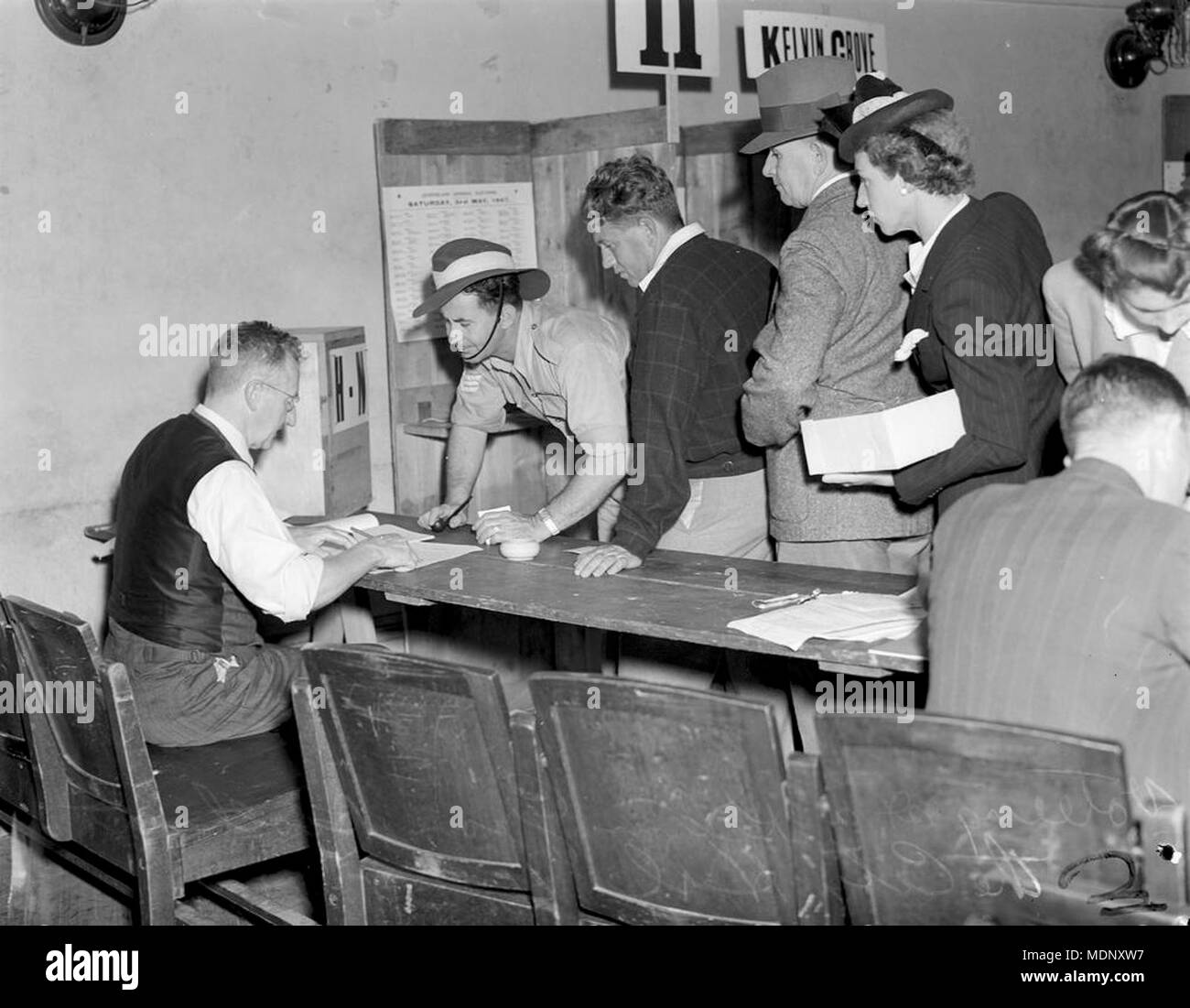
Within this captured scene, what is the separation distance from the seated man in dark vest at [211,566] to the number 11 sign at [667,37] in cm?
278

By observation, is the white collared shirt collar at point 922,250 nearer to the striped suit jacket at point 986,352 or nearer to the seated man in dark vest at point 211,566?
the striped suit jacket at point 986,352

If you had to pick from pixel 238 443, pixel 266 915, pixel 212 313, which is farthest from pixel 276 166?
pixel 266 915

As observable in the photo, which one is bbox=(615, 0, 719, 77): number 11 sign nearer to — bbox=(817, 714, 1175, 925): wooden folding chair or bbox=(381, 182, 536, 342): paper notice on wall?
bbox=(381, 182, 536, 342): paper notice on wall

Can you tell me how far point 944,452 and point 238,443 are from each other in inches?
66.3

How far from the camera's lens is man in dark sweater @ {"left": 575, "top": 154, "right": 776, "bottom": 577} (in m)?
3.78

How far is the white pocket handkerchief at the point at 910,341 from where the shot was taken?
3.35 meters

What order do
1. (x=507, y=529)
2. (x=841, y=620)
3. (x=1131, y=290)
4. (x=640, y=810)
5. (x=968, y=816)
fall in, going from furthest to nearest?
(x=507, y=529) < (x=841, y=620) < (x=1131, y=290) < (x=640, y=810) < (x=968, y=816)

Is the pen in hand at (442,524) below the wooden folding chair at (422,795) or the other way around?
the other way around

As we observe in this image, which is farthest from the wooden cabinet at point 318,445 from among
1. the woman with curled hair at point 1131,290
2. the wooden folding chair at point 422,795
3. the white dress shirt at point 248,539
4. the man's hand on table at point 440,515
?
the woman with curled hair at point 1131,290

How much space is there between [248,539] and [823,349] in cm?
145

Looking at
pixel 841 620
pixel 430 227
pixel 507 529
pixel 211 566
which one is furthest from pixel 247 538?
pixel 430 227

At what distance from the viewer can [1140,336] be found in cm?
305

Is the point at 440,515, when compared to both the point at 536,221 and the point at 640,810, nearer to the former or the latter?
the point at 536,221

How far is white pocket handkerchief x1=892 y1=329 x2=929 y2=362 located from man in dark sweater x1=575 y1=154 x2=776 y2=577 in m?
0.61
